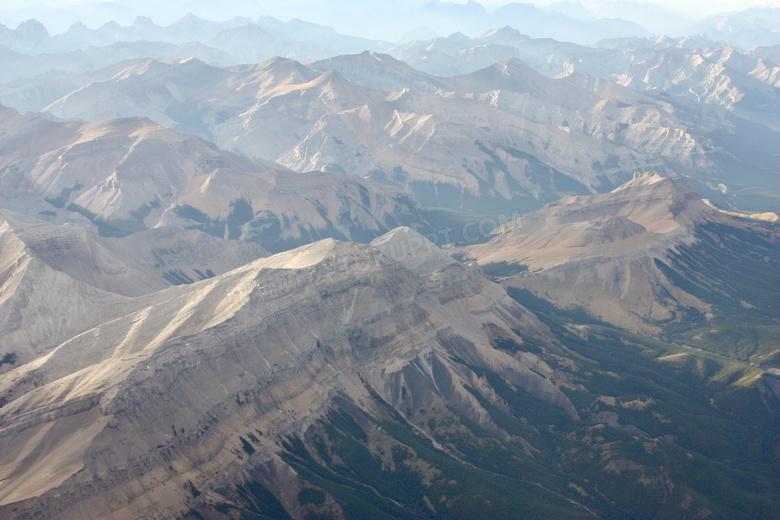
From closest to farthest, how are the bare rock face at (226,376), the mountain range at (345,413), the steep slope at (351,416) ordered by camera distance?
the bare rock face at (226,376)
the steep slope at (351,416)
the mountain range at (345,413)

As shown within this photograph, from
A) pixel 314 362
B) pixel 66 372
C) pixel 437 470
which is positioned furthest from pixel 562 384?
pixel 66 372

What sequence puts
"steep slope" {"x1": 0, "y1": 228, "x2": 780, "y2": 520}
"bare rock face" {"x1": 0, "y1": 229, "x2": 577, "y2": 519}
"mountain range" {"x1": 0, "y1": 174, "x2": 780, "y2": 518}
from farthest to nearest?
"mountain range" {"x1": 0, "y1": 174, "x2": 780, "y2": 518}, "steep slope" {"x1": 0, "y1": 228, "x2": 780, "y2": 520}, "bare rock face" {"x1": 0, "y1": 229, "x2": 577, "y2": 519}

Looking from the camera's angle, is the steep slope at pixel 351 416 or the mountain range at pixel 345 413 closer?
the steep slope at pixel 351 416

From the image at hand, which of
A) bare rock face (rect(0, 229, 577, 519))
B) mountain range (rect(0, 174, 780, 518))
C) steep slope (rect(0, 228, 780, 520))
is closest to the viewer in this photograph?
bare rock face (rect(0, 229, 577, 519))

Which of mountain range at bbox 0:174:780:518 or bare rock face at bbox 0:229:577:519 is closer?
bare rock face at bbox 0:229:577:519

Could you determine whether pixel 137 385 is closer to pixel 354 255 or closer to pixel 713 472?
pixel 354 255

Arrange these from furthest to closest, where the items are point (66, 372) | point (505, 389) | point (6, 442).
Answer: point (505, 389)
point (66, 372)
point (6, 442)

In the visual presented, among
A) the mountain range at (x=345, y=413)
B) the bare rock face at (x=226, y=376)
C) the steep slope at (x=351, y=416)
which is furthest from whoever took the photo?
the mountain range at (x=345, y=413)

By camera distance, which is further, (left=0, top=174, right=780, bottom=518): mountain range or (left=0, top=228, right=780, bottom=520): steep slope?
(left=0, top=174, right=780, bottom=518): mountain range

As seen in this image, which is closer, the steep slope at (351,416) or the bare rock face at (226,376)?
the bare rock face at (226,376)
